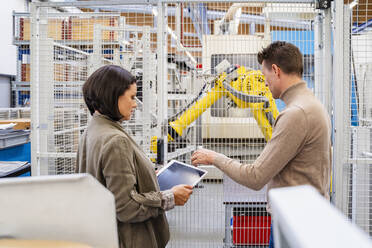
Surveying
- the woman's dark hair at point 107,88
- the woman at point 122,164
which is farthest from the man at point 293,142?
the woman's dark hair at point 107,88

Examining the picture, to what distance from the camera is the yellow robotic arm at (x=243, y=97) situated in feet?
8.31

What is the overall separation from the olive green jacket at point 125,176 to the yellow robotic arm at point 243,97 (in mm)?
1219

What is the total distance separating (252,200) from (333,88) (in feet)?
3.68

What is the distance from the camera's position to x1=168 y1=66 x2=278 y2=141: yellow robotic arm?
2533mm

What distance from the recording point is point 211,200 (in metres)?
3.84

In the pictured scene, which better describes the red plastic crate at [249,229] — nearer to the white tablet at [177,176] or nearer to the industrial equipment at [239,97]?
the industrial equipment at [239,97]

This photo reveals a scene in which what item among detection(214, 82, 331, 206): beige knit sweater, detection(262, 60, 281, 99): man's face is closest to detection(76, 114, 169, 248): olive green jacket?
detection(214, 82, 331, 206): beige knit sweater

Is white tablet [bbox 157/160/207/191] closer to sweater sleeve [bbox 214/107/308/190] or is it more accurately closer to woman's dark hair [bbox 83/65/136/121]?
sweater sleeve [bbox 214/107/308/190]

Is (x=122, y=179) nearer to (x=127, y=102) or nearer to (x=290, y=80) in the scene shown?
(x=127, y=102)

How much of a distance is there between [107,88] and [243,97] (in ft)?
4.57

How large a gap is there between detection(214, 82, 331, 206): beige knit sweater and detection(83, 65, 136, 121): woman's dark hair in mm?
732

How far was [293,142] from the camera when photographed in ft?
4.73

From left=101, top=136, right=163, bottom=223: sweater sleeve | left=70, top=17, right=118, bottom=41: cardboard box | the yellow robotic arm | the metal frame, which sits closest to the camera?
left=101, top=136, right=163, bottom=223: sweater sleeve

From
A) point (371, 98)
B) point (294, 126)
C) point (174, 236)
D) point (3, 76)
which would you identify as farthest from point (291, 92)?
point (3, 76)
